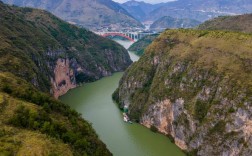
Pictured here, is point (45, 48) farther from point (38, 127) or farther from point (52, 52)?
point (38, 127)

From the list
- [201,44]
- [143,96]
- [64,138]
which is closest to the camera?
[64,138]

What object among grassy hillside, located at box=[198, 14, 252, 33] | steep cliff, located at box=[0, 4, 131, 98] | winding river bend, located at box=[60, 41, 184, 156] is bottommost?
winding river bend, located at box=[60, 41, 184, 156]

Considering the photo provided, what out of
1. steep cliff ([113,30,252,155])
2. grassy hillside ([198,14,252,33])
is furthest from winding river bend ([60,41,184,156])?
grassy hillside ([198,14,252,33])

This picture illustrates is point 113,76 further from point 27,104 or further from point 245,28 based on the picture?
point 27,104

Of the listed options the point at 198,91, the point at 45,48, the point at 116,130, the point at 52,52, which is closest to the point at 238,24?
the point at 52,52

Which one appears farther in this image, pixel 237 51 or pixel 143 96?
pixel 143 96

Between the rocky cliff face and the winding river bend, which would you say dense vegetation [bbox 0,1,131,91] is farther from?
the winding river bend

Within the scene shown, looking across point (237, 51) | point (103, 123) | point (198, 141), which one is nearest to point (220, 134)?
point (198, 141)

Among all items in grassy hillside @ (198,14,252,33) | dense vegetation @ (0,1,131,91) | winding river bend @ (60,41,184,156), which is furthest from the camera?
grassy hillside @ (198,14,252,33)

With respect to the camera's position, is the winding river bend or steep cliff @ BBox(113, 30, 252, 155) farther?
the winding river bend
